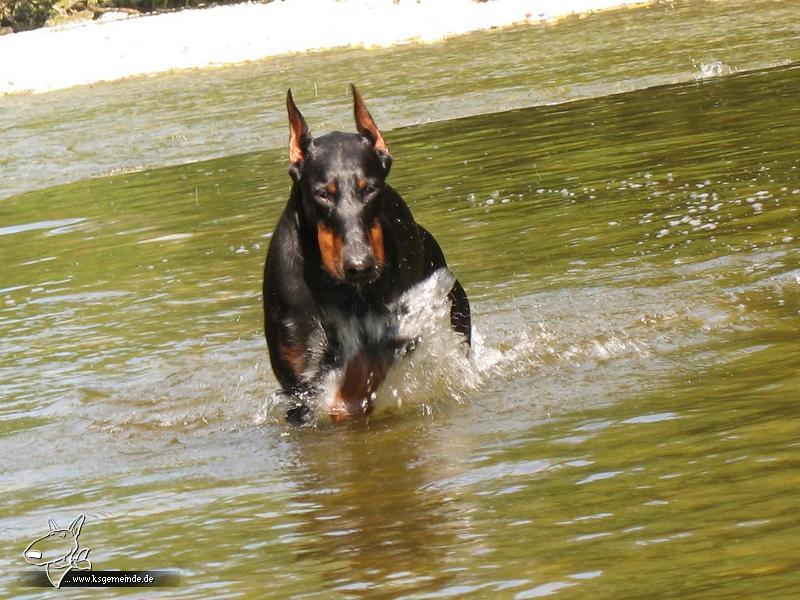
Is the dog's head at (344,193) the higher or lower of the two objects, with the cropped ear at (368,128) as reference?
lower

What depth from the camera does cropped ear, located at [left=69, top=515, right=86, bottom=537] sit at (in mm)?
4924

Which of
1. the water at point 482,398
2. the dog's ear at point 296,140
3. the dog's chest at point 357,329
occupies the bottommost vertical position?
the water at point 482,398

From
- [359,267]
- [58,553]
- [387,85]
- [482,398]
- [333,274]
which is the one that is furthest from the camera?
[387,85]

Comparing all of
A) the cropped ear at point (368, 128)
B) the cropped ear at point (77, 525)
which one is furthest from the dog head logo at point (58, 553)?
the cropped ear at point (368, 128)

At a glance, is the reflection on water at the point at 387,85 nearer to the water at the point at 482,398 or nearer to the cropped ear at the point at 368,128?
the water at the point at 482,398

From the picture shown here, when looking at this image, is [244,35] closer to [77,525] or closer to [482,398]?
[482,398]

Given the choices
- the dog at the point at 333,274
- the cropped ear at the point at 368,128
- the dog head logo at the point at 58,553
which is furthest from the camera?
the cropped ear at the point at 368,128

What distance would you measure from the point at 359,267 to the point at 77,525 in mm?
1538

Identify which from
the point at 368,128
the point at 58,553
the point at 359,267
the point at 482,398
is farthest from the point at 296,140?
the point at 58,553

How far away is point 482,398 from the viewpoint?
6312 millimetres

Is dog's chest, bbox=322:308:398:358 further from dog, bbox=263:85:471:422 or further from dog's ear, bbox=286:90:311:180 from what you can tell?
dog's ear, bbox=286:90:311:180

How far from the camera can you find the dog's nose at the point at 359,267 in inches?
231

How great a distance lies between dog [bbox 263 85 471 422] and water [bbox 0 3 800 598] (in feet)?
0.69

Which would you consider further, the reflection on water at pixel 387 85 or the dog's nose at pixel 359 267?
the reflection on water at pixel 387 85
